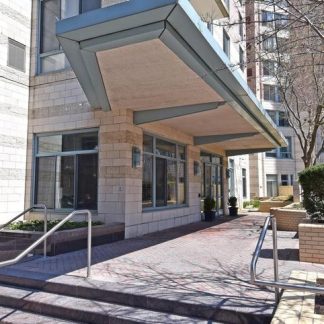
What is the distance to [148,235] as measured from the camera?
10023 mm

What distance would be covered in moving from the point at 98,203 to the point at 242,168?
17.6 m

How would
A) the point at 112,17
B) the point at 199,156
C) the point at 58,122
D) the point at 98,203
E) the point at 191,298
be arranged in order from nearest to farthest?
the point at 191,298 < the point at 112,17 < the point at 98,203 < the point at 58,122 < the point at 199,156

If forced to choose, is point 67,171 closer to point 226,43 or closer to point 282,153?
point 226,43

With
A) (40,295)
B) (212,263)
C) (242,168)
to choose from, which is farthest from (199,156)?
(242,168)

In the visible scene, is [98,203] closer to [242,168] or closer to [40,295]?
[40,295]

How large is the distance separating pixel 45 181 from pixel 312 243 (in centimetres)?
735

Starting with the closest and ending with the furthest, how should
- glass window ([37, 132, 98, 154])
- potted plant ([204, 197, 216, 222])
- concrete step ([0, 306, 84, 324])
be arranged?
concrete step ([0, 306, 84, 324]) → glass window ([37, 132, 98, 154]) → potted plant ([204, 197, 216, 222])

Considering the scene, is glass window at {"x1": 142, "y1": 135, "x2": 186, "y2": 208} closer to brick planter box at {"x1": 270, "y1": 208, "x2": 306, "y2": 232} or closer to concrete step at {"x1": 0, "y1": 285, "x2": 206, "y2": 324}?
brick planter box at {"x1": 270, "y1": 208, "x2": 306, "y2": 232}

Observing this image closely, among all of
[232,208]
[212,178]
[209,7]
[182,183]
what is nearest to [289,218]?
[182,183]

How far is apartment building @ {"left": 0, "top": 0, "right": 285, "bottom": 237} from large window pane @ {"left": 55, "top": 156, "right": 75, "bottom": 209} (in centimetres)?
3

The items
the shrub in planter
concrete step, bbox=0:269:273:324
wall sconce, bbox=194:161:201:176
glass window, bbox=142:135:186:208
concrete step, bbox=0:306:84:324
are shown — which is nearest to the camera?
concrete step, bbox=0:269:273:324

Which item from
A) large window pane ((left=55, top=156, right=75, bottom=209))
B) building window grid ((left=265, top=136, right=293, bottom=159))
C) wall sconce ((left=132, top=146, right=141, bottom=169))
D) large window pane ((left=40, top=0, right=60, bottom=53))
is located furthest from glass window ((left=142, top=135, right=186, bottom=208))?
building window grid ((left=265, top=136, right=293, bottom=159))

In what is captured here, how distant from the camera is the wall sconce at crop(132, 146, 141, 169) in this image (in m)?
9.53

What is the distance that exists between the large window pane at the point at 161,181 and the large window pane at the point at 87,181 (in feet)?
7.32
